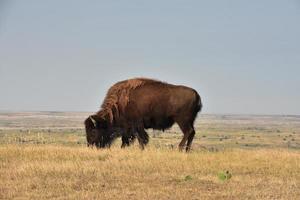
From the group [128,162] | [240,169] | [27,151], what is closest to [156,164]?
[128,162]

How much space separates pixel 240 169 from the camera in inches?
480

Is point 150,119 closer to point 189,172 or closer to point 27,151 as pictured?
point 27,151

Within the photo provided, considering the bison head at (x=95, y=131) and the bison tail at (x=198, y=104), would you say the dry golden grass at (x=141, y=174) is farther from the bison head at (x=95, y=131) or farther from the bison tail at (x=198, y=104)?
the bison tail at (x=198, y=104)

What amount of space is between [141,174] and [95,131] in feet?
18.6

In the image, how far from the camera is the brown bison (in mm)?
16186

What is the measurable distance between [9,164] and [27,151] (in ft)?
5.91

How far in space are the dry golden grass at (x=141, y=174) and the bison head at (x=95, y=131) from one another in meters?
1.95

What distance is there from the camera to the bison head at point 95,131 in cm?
1656

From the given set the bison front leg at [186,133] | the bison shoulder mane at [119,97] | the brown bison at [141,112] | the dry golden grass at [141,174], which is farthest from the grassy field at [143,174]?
the bison shoulder mane at [119,97]

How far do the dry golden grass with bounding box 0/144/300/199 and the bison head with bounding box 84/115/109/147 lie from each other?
195cm

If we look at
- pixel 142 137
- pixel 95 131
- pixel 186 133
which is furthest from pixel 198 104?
pixel 95 131

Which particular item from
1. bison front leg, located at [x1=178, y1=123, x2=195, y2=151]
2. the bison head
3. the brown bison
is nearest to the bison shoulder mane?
the brown bison

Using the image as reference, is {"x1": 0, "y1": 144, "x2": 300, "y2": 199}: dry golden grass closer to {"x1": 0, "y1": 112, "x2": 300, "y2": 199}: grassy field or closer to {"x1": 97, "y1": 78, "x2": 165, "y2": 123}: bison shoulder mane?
{"x1": 0, "y1": 112, "x2": 300, "y2": 199}: grassy field

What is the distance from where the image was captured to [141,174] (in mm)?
11148
